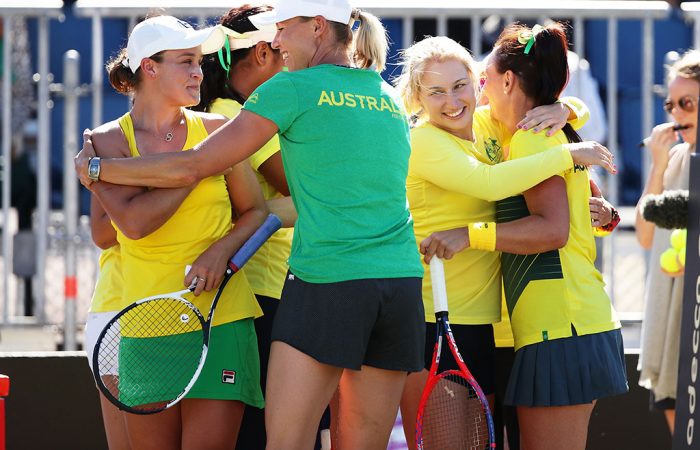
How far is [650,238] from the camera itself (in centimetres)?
565

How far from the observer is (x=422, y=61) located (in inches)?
148

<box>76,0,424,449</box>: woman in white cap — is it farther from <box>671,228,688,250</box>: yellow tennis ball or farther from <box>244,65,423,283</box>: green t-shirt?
<box>671,228,688,250</box>: yellow tennis ball

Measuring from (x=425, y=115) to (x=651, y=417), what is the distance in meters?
2.40

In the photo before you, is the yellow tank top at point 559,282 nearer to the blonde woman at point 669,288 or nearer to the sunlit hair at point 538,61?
the sunlit hair at point 538,61

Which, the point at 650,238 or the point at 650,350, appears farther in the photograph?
the point at 650,238

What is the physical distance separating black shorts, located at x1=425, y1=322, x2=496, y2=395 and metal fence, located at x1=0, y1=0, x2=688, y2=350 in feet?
10.0

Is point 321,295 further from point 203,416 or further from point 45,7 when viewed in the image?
point 45,7

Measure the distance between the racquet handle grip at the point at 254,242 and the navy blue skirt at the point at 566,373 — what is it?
872mm

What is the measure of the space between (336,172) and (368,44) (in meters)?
0.47

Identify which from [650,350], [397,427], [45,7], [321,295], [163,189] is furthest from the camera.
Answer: [45,7]

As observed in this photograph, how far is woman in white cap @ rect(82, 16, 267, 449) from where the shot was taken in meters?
3.55

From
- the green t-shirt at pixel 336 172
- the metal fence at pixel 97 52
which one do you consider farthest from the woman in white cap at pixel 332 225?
the metal fence at pixel 97 52

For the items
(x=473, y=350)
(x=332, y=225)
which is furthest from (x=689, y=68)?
(x=332, y=225)

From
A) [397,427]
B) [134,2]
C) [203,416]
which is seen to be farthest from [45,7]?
[203,416]
